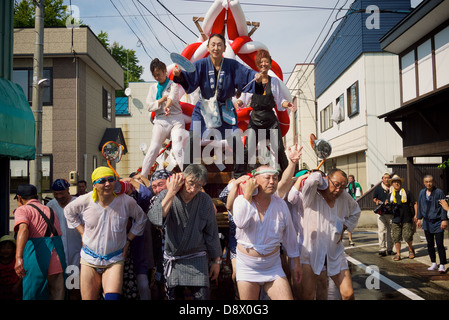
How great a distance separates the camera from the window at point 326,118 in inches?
963

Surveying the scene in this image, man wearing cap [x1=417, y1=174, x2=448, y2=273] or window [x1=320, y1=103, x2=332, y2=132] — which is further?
window [x1=320, y1=103, x2=332, y2=132]

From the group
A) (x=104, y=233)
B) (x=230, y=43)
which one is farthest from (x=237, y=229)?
(x=230, y=43)

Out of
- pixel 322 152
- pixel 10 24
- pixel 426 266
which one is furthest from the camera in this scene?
pixel 426 266

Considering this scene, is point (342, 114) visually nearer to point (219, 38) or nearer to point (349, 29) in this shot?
point (349, 29)

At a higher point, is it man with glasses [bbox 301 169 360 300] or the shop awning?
the shop awning

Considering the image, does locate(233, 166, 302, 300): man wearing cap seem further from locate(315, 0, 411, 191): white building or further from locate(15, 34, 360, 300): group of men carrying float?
locate(315, 0, 411, 191): white building

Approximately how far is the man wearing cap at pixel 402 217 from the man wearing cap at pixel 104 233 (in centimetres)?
749

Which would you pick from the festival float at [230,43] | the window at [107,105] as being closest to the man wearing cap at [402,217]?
the festival float at [230,43]

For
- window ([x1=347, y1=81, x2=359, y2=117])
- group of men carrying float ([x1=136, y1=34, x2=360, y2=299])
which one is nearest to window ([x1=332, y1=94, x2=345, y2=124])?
window ([x1=347, y1=81, x2=359, y2=117])

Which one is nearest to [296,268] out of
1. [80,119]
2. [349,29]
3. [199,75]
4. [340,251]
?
[340,251]

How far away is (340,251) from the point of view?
14.3 ft

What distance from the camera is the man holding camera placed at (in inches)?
384

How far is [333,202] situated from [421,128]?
395 inches

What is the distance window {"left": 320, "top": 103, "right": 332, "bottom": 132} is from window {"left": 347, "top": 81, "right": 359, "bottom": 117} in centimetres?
424
